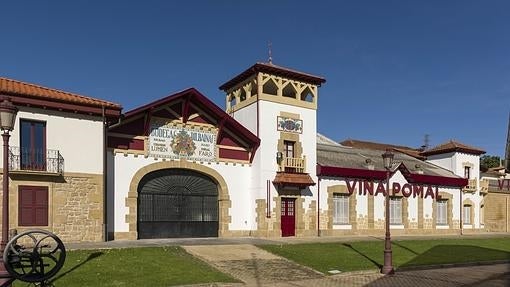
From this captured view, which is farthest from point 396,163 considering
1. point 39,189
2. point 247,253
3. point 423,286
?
point 39,189

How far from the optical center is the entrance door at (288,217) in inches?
976

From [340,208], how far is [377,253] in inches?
310

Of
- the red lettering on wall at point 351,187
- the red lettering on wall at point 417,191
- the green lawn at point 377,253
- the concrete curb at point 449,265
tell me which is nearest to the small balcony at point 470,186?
the red lettering on wall at point 417,191

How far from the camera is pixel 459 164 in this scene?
3509cm

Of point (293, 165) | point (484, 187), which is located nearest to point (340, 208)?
point (293, 165)

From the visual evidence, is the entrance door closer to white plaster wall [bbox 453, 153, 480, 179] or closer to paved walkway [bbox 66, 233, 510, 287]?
paved walkway [bbox 66, 233, 510, 287]

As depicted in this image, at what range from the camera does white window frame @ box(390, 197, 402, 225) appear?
2931 cm

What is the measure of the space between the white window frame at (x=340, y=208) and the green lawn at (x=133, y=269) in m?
12.2

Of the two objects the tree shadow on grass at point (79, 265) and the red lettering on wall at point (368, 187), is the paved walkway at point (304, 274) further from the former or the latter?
the red lettering on wall at point (368, 187)

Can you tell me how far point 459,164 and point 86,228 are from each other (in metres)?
26.0

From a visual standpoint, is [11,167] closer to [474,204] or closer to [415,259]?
[415,259]

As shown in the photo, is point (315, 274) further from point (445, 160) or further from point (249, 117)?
point (445, 160)

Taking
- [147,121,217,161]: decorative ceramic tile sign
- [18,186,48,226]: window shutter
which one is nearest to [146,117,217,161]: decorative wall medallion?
[147,121,217,161]: decorative ceramic tile sign

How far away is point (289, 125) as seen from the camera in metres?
25.2
